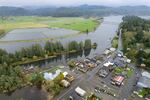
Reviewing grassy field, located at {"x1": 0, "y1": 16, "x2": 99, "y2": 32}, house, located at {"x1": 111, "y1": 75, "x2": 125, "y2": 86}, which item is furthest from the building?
grassy field, located at {"x1": 0, "y1": 16, "x2": 99, "y2": 32}

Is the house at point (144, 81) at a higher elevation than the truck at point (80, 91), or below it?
higher

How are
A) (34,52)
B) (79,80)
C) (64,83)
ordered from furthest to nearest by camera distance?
(34,52) → (79,80) → (64,83)

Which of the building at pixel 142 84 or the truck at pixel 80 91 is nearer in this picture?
the truck at pixel 80 91

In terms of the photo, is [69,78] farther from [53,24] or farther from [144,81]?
[53,24]

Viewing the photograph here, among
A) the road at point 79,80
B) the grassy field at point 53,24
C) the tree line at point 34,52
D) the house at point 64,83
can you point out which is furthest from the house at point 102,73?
the grassy field at point 53,24

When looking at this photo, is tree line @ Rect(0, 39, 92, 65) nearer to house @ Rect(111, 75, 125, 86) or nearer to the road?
the road

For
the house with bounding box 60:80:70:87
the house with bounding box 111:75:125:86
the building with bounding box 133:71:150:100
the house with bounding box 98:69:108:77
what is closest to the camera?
the building with bounding box 133:71:150:100

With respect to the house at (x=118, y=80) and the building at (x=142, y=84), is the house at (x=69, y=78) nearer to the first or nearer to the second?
the house at (x=118, y=80)

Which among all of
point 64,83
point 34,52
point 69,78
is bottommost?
point 69,78

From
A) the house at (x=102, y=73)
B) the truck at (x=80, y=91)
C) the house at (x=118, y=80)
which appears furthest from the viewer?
the house at (x=102, y=73)

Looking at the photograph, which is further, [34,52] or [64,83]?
[34,52]

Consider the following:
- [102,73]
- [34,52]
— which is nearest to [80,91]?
[102,73]

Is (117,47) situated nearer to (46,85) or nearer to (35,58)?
(35,58)

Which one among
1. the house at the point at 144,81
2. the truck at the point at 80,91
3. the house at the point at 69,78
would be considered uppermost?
the house at the point at 69,78
